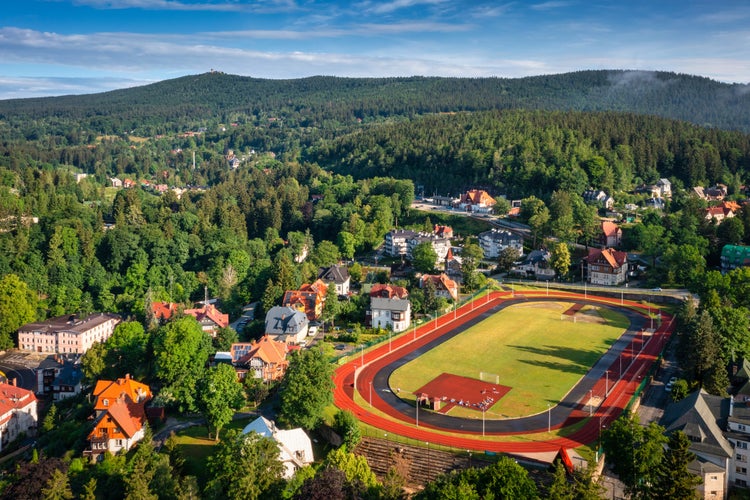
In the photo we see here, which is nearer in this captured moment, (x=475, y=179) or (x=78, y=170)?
(x=475, y=179)

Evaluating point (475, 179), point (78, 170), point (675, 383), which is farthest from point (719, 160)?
point (78, 170)

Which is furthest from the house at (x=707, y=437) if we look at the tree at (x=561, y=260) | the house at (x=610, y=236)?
the house at (x=610, y=236)

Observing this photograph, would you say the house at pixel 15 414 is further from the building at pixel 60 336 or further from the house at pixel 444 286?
the house at pixel 444 286

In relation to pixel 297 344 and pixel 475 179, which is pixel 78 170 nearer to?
pixel 475 179

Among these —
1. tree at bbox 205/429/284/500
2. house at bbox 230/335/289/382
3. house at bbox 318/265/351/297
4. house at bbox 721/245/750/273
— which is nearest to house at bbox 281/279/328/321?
house at bbox 318/265/351/297

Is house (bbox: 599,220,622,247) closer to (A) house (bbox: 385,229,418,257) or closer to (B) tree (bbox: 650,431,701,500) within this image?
(A) house (bbox: 385,229,418,257)

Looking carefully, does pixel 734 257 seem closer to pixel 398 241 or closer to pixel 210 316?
pixel 398 241
